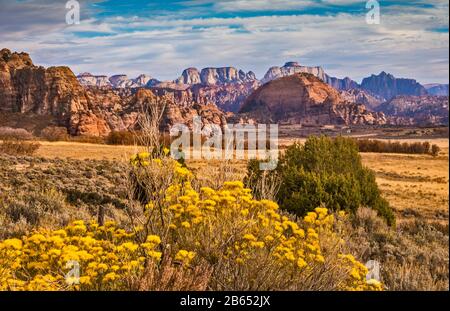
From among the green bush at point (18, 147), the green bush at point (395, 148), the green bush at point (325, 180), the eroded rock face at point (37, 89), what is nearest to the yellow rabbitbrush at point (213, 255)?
the green bush at point (325, 180)

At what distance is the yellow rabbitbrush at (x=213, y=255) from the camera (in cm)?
436

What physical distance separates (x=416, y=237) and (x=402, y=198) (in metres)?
14.0

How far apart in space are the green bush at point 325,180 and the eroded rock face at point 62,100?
214ft

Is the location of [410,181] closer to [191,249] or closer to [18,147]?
[18,147]

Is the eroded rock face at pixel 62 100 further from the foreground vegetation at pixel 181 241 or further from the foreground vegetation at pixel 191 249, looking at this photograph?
the foreground vegetation at pixel 191 249

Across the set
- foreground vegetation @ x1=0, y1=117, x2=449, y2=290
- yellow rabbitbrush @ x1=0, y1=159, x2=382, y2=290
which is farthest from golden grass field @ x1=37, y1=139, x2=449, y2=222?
yellow rabbitbrush @ x1=0, y1=159, x2=382, y2=290

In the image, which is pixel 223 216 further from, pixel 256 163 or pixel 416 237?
pixel 256 163

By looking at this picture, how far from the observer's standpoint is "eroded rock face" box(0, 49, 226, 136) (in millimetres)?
83088

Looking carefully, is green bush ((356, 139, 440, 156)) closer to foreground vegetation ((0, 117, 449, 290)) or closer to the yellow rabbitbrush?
foreground vegetation ((0, 117, 449, 290))

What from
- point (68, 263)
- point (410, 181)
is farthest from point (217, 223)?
point (410, 181)

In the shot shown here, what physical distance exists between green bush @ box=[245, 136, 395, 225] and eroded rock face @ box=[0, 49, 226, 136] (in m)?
65.3

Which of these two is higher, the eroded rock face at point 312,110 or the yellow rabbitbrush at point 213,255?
the eroded rock face at point 312,110

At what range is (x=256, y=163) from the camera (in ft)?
46.3

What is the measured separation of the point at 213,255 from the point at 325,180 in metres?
7.33
